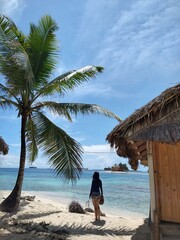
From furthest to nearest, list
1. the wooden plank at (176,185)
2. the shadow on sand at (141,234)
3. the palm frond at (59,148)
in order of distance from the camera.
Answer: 1. the palm frond at (59,148)
2. the shadow on sand at (141,234)
3. the wooden plank at (176,185)

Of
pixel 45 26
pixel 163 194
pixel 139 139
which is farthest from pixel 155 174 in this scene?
pixel 45 26

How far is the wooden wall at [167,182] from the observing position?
483cm

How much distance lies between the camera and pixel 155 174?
494cm

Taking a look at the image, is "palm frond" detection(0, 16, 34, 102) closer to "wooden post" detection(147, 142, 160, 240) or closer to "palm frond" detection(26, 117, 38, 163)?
"palm frond" detection(26, 117, 38, 163)

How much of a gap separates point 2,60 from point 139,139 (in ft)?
16.8

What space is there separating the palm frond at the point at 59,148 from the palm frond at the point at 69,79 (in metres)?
0.94

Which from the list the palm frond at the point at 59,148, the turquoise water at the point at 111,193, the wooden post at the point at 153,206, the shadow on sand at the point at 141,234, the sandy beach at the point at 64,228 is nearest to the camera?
the wooden post at the point at 153,206

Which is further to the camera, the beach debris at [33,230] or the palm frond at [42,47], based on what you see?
the palm frond at [42,47]

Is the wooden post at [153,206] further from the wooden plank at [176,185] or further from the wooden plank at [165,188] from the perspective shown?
the wooden plank at [176,185]

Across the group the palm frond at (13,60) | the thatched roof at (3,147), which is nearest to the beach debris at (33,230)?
the thatched roof at (3,147)

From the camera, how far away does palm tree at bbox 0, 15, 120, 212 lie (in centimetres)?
789

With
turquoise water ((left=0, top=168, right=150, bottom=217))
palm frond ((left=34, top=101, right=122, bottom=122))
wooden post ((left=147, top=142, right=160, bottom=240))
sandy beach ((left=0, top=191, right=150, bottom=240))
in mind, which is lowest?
turquoise water ((left=0, top=168, right=150, bottom=217))

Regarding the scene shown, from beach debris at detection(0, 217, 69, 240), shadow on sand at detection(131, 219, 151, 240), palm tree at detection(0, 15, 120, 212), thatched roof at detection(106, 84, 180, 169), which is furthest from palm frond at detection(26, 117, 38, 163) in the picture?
thatched roof at detection(106, 84, 180, 169)

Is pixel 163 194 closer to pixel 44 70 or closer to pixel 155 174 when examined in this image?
pixel 155 174
